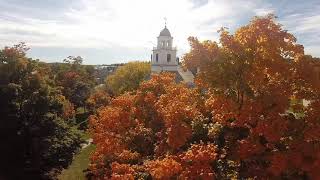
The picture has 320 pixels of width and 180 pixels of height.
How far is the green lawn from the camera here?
36.8m

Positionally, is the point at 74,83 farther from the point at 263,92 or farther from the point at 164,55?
the point at 263,92

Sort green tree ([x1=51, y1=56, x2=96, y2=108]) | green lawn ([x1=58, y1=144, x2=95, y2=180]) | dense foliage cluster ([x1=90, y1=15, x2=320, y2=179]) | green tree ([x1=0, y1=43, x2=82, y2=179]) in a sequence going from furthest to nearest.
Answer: green tree ([x1=51, y1=56, x2=96, y2=108]), green lawn ([x1=58, y1=144, x2=95, y2=180]), green tree ([x1=0, y1=43, x2=82, y2=179]), dense foliage cluster ([x1=90, y1=15, x2=320, y2=179])

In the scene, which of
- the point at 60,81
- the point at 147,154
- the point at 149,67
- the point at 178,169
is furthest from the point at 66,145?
the point at 149,67

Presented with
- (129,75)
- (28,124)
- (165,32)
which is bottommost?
(28,124)

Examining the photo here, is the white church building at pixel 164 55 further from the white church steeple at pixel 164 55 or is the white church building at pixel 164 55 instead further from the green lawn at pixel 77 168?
the green lawn at pixel 77 168

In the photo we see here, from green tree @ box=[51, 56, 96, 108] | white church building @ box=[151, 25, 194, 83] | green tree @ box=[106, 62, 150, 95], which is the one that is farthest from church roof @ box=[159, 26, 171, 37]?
green tree @ box=[51, 56, 96, 108]

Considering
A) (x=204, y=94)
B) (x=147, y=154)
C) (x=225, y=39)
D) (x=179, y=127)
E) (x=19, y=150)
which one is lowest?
(x=19, y=150)

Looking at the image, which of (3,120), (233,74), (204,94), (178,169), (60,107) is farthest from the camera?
(60,107)

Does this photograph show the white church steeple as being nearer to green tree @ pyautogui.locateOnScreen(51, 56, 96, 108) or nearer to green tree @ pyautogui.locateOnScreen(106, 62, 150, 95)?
green tree @ pyautogui.locateOnScreen(106, 62, 150, 95)

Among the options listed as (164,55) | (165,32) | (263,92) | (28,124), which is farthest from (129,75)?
(263,92)

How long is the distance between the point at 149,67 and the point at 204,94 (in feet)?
187

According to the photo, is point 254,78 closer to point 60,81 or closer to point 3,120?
point 3,120

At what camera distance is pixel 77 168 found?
39.8 m

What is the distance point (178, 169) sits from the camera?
14.9m
